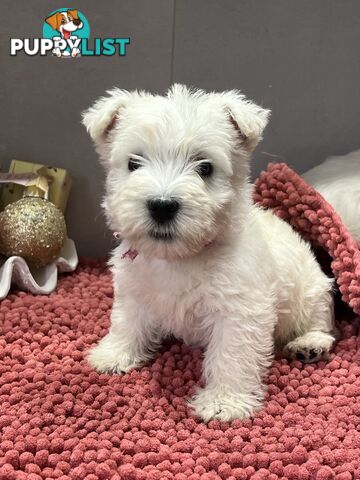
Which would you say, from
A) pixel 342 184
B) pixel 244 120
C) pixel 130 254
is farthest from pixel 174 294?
pixel 342 184

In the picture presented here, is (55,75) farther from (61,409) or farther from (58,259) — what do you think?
(61,409)

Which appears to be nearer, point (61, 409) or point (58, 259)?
point (61, 409)

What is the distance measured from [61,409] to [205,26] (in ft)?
5.65

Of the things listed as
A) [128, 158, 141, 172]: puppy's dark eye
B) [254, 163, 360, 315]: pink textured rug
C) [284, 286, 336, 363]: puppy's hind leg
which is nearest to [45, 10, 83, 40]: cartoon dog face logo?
[254, 163, 360, 315]: pink textured rug

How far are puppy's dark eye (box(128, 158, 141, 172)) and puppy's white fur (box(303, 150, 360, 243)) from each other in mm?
1074

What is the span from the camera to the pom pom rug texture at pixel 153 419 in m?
1.62

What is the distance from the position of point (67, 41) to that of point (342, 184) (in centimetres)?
132

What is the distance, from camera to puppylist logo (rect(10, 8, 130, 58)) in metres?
2.64

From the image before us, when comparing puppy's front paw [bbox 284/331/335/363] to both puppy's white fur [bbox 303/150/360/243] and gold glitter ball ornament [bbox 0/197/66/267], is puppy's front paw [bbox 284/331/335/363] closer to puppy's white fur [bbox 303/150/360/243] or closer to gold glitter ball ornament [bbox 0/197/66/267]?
puppy's white fur [bbox 303/150/360/243]

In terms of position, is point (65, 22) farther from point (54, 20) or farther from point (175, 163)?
point (175, 163)

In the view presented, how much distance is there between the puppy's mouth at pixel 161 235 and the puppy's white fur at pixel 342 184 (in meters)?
1.07

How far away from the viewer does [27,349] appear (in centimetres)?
220

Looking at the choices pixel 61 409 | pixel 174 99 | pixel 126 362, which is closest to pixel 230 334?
pixel 126 362

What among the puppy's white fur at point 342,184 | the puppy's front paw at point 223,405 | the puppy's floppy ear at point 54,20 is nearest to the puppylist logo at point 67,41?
the puppy's floppy ear at point 54,20
